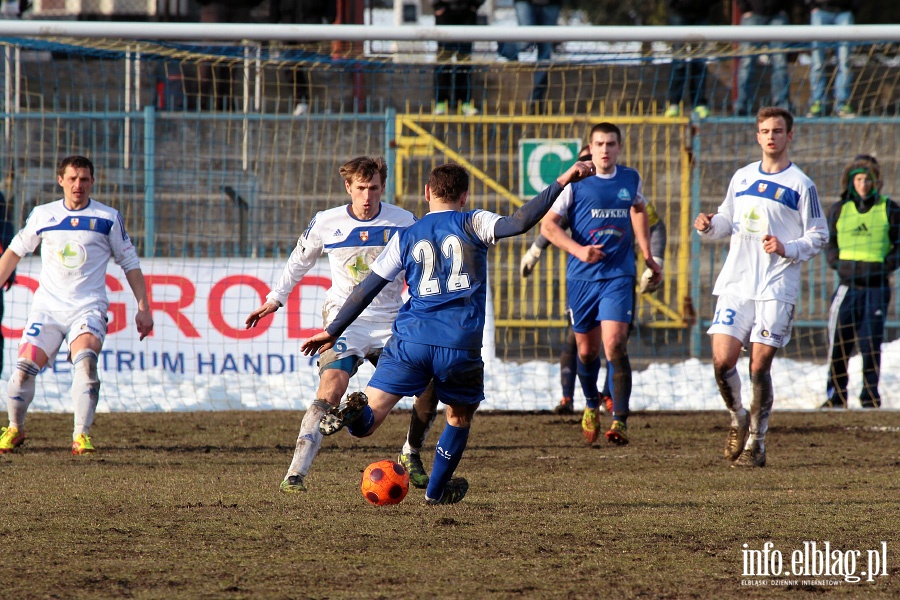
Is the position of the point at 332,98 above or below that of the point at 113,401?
above

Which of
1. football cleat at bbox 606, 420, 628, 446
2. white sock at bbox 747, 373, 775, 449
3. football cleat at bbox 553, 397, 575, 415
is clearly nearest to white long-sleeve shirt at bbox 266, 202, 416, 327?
football cleat at bbox 606, 420, 628, 446

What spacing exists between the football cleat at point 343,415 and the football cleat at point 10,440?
337cm

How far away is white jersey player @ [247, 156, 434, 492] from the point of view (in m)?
6.39

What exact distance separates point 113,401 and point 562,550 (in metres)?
6.95

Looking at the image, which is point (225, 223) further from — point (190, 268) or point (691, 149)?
point (691, 149)

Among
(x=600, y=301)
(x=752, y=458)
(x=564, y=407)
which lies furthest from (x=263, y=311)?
(x=564, y=407)

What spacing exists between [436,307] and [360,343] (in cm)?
99

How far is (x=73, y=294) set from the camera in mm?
7996

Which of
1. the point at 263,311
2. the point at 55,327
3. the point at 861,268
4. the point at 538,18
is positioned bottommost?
the point at 55,327

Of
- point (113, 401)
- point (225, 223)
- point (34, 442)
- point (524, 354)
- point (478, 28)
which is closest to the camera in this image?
point (34, 442)

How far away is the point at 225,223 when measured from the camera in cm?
1345

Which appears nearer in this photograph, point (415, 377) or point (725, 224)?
point (415, 377)

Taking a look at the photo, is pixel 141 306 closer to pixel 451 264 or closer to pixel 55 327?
pixel 55 327

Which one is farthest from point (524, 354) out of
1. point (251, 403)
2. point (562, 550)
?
point (562, 550)
